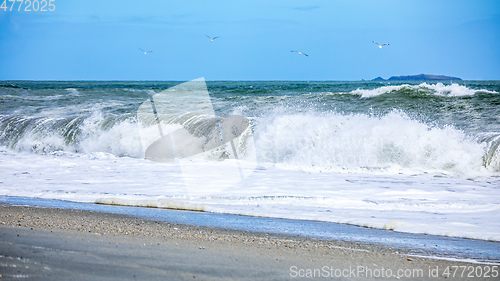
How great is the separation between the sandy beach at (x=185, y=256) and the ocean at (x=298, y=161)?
1297 mm

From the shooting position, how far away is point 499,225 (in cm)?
498

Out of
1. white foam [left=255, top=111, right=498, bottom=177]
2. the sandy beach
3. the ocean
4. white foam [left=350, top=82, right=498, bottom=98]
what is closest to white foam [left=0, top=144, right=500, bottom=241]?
the ocean

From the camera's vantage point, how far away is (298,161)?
1022 cm

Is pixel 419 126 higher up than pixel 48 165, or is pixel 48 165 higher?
pixel 419 126

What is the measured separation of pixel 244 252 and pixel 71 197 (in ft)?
12.0

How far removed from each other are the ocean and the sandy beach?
130 centimetres

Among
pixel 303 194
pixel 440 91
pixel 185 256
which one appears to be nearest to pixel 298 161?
pixel 303 194

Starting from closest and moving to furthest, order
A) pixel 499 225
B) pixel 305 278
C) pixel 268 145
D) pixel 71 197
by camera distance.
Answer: pixel 305 278 < pixel 499 225 < pixel 71 197 < pixel 268 145

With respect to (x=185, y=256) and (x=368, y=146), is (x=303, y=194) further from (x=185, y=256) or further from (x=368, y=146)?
(x=368, y=146)

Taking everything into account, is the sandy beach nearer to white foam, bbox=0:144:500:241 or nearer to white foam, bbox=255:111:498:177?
white foam, bbox=0:144:500:241

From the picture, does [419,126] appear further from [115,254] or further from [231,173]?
[115,254]

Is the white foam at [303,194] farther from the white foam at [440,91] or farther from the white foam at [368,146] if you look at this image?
the white foam at [440,91]

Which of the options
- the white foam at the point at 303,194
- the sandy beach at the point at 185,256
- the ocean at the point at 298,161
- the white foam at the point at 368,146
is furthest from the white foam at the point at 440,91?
the sandy beach at the point at 185,256

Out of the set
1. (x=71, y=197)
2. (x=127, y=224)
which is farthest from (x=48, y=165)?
(x=127, y=224)
